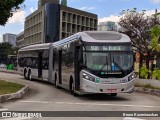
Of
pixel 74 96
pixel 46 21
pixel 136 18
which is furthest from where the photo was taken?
pixel 46 21

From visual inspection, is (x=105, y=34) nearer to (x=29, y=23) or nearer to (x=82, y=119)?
(x=82, y=119)

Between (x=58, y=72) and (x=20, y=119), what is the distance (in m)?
13.5

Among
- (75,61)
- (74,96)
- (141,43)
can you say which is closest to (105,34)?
(75,61)

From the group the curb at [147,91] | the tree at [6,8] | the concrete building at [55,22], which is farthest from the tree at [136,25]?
the concrete building at [55,22]

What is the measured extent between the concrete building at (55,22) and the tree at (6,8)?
3610 inches

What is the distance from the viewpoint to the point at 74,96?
19656mm

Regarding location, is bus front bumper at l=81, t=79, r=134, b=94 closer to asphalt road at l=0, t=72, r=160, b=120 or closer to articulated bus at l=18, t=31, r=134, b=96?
articulated bus at l=18, t=31, r=134, b=96

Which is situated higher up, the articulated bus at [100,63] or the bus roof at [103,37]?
the bus roof at [103,37]

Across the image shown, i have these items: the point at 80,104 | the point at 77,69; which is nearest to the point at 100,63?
the point at 77,69

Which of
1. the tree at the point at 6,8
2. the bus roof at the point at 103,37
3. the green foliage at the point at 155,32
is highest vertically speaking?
the tree at the point at 6,8

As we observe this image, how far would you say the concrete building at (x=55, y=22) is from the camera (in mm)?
114125

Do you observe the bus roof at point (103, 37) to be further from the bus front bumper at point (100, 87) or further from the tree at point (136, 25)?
the tree at point (136, 25)

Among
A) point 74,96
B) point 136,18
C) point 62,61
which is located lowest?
point 74,96

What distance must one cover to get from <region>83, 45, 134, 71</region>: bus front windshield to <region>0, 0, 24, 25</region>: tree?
598 centimetres
